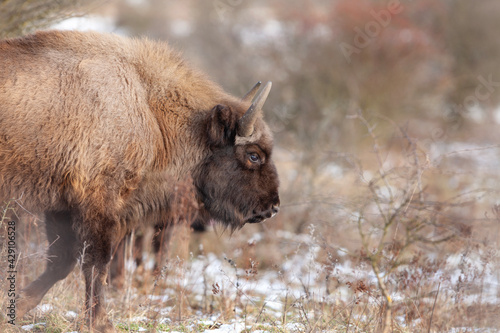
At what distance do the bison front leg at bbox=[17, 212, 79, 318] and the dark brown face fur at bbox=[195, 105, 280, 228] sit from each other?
1.31 meters

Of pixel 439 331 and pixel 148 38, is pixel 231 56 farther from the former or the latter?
pixel 439 331

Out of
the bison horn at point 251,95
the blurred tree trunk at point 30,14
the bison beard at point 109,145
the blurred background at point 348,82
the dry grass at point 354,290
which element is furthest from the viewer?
the blurred background at point 348,82

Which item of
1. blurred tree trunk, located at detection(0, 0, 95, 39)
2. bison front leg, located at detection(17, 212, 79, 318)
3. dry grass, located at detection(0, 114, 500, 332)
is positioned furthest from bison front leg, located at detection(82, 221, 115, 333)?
blurred tree trunk, located at detection(0, 0, 95, 39)

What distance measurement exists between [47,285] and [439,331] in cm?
356

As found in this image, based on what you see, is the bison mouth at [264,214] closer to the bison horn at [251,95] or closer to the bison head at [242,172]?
the bison head at [242,172]

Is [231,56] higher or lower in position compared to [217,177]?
higher

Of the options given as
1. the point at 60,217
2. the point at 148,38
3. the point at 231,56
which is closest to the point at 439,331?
the point at 60,217

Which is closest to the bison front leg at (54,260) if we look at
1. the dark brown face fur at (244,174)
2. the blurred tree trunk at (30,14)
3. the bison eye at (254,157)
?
the dark brown face fur at (244,174)

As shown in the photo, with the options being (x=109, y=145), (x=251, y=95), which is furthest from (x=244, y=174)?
(x=109, y=145)

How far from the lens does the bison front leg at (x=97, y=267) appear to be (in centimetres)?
454

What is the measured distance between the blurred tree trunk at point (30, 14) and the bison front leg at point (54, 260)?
271 cm

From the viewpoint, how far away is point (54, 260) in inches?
204

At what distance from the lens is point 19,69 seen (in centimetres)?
457

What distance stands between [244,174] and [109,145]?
1.42 metres
